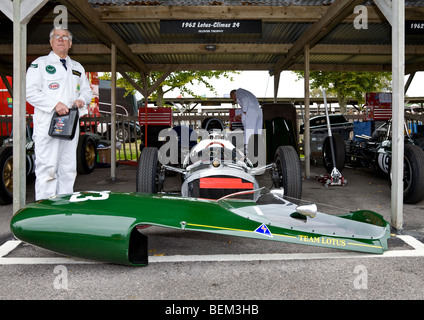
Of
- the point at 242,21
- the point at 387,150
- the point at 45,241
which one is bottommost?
the point at 45,241

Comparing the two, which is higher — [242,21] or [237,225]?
[242,21]

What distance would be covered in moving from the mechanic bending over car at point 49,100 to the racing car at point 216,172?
928mm

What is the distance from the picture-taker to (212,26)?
6.61 metres

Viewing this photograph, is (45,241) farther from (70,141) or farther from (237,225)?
(70,141)

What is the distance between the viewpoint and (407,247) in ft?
10.6

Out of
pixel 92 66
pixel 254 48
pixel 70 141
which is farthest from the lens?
pixel 92 66

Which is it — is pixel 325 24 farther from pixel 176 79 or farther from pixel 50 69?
pixel 176 79

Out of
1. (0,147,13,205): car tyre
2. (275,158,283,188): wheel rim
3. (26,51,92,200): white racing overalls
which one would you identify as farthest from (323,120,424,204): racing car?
(0,147,13,205): car tyre

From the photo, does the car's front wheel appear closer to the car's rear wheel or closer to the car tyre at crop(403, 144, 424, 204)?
the car's rear wheel

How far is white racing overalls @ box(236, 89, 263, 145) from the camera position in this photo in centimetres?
742

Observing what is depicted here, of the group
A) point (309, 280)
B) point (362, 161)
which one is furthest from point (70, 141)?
point (362, 161)

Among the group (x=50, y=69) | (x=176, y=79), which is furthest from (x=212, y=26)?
(x=176, y=79)

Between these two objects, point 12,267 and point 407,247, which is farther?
point 407,247

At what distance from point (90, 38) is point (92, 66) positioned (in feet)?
10.6
